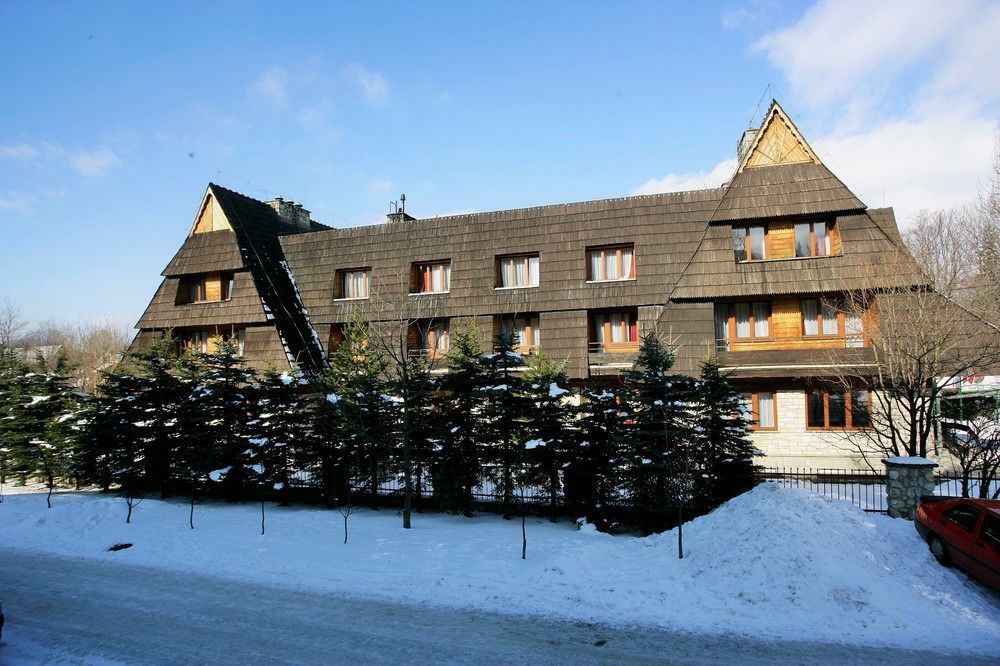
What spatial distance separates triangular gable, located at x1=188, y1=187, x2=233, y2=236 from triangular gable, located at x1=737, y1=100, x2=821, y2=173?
2314 cm

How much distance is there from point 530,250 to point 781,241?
9493 mm

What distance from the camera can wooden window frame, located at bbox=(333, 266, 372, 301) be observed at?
86.2ft

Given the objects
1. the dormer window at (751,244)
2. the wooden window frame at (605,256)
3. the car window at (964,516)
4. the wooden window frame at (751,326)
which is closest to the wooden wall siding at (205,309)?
the wooden window frame at (605,256)

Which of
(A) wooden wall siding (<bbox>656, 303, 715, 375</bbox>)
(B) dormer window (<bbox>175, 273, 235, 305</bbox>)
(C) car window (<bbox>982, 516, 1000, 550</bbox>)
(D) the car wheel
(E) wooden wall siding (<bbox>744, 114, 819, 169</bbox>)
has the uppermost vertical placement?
(E) wooden wall siding (<bbox>744, 114, 819, 169</bbox>)

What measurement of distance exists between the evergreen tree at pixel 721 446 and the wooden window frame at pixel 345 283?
1650 cm

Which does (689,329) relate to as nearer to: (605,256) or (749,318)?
(749,318)

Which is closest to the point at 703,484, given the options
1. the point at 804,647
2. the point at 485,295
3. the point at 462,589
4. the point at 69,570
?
the point at 804,647

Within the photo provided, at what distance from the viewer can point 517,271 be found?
24.5 metres

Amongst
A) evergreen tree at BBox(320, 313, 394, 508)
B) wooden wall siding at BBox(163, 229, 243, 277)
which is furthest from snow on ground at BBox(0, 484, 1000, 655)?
wooden wall siding at BBox(163, 229, 243, 277)

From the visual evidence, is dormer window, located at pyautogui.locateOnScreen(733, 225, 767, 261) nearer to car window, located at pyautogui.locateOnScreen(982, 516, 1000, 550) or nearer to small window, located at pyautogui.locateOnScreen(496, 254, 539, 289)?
small window, located at pyautogui.locateOnScreen(496, 254, 539, 289)

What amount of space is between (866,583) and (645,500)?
5.01 metres

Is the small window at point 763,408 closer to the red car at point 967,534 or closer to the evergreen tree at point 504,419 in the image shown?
the red car at point 967,534

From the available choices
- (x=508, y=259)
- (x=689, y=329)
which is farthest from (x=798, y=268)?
(x=508, y=259)

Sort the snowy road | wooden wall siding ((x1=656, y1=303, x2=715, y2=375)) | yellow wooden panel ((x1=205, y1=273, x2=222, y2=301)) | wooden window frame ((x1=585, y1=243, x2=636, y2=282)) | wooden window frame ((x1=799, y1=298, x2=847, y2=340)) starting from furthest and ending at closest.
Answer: yellow wooden panel ((x1=205, y1=273, x2=222, y2=301)) < wooden window frame ((x1=585, y1=243, x2=636, y2=282)) < wooden wall siding ((x1=656, y1=303, x2=715, y2=375)) < wooden window frame ((x1=799, y1=298, x2=847, y2=340)) < the snowy road
